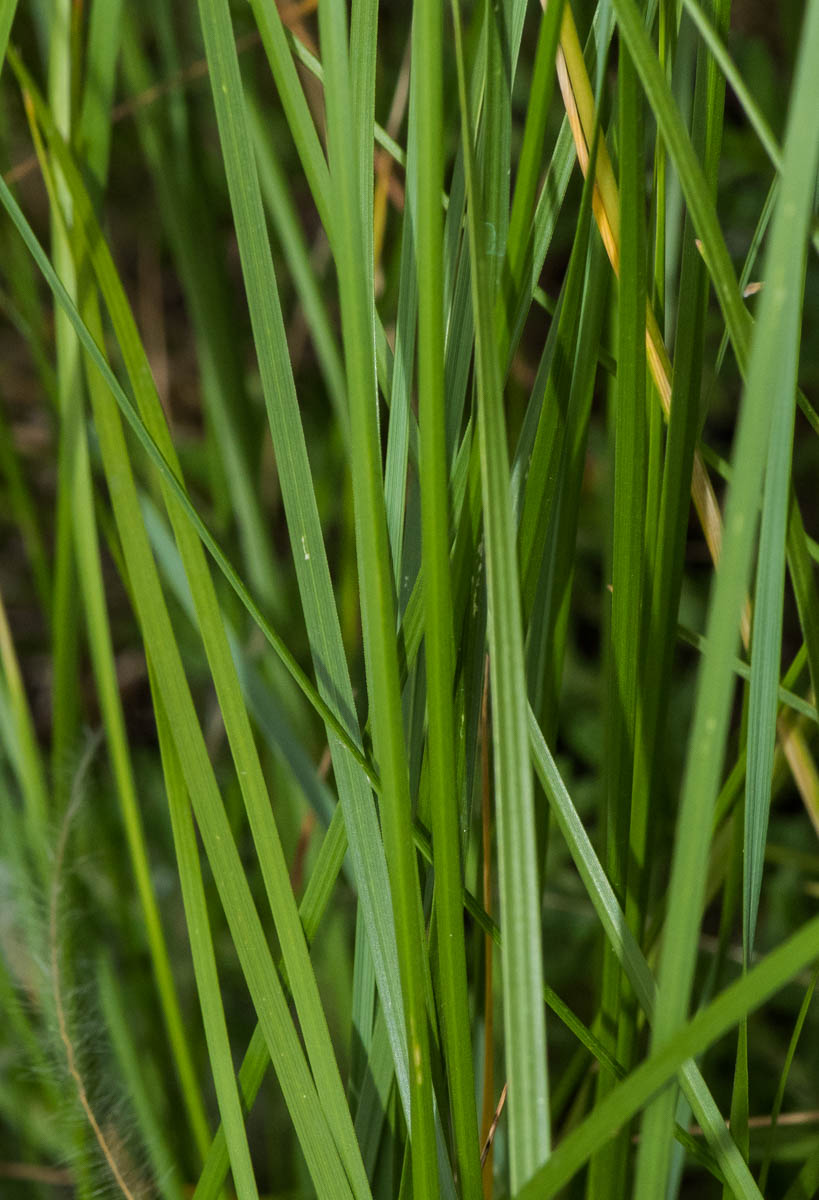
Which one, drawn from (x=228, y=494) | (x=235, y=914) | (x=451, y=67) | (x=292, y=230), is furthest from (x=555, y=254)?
(x=235, y=914)

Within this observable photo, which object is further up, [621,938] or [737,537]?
[737,537]

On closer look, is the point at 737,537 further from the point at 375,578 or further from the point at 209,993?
the point at 209,993

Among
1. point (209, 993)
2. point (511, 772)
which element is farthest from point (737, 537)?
point (209, 993)

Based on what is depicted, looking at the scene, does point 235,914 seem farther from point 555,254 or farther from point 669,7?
point 555,254

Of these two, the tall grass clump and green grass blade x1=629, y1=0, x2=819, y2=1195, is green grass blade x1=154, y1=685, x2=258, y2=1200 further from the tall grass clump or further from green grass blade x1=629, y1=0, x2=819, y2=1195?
green grass blade x1=629, y1=0, x2=819, y2=1195

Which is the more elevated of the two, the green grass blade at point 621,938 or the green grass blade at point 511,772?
the green grass blade at point 511,772

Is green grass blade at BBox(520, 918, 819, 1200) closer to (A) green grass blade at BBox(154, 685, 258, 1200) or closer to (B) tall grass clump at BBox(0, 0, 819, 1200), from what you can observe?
(B) tall grass clump at BBox(0, 0, 819, 1200)

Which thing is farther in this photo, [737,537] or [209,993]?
[209,993]

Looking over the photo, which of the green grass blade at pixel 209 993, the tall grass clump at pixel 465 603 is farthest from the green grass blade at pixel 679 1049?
the green grass blade at pixel 209 993

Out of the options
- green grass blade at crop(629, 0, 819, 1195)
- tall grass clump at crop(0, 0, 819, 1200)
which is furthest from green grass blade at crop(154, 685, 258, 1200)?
green grass blade at crop(629, 0, 819, 1195)

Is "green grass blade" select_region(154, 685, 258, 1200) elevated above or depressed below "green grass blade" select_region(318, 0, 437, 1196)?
below

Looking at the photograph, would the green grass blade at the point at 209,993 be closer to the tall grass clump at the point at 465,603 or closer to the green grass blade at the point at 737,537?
the tall grass clump at the point at 465,603

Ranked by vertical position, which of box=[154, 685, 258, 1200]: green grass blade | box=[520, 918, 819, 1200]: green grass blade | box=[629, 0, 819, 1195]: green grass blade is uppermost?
box=[629, 0, 819, 1195]: green grass blade
